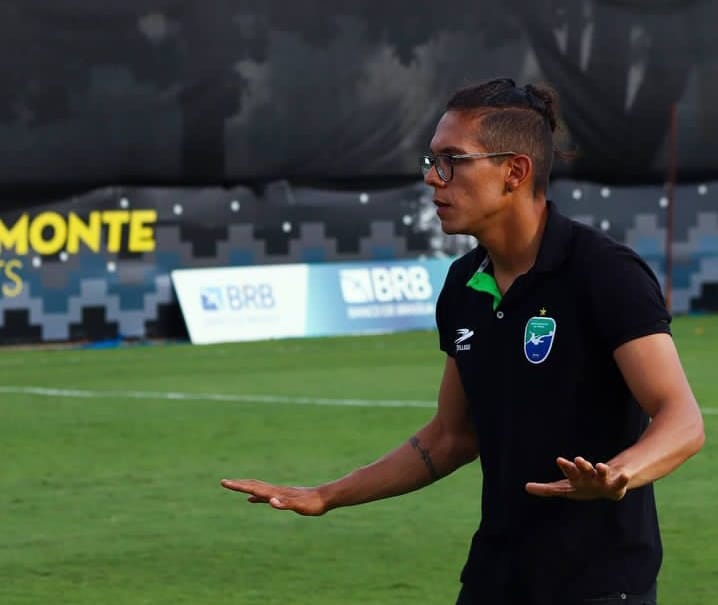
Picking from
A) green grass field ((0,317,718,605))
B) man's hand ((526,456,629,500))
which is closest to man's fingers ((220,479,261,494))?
man's hand ((526,456,629,500))

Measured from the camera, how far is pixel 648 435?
13.3 ft

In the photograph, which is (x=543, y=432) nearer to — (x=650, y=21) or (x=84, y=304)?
(x=84, y=304)

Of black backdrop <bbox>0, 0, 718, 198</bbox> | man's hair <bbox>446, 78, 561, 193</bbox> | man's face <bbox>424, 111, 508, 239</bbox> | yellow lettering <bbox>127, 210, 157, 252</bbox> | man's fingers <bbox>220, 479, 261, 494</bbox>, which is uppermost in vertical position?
man's hair <bbox>446, 78, 561, 193</bbox>

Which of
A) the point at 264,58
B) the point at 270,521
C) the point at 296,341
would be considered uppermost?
the point at 264,58

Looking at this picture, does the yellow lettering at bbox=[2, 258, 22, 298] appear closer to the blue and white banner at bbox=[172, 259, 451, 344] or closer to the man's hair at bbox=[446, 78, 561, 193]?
the blue and white banner at bbox=[172, 259, 451, 344]

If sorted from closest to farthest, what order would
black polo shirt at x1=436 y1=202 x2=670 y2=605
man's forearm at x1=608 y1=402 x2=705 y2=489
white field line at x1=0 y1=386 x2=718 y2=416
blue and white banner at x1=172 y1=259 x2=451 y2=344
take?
man's forearm at x1=608 y1=402 x2=705 y2=489, black polo shirt at x1=436 y1=202 x2=670 y2=605, white field line at x1=0 y1=386 x2=718 y2=416, blue and white banner at x1=172 y1=259 x2=451 y2=344

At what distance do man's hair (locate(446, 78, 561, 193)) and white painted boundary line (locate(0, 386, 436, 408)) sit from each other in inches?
397

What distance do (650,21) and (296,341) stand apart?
18.6 feet

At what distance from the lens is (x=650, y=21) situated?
22.3 m

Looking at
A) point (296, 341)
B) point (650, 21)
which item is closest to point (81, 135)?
point (296, 341)

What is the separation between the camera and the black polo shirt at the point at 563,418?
4.35 metres

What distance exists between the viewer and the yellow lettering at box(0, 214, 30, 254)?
62.7 feet

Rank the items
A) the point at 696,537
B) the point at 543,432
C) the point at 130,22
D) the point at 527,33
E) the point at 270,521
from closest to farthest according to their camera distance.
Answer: the point at 543,432 → the point at 696,537 → the point at 270,521 → the point at 130,22 → the point at 527,33

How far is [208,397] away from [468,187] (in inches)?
435
